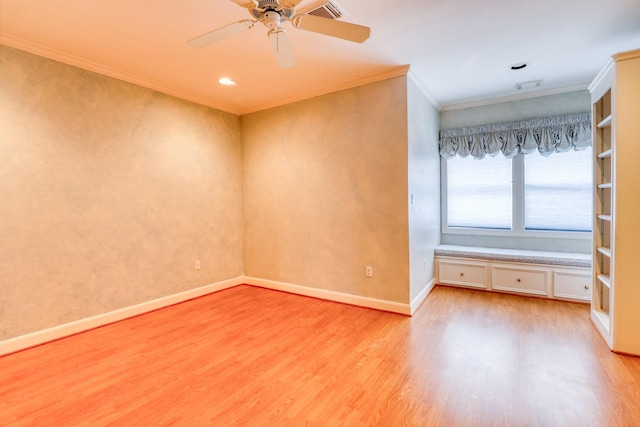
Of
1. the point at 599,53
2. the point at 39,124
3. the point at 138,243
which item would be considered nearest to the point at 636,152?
the point at 599,53

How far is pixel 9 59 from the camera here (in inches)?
100

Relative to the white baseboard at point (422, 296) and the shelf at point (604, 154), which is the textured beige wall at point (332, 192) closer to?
the white baseboard at point (422, 296)

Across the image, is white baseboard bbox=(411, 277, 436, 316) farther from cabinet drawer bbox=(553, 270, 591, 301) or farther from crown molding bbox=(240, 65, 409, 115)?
crown molding bbox=(240, 65, 409, 115)

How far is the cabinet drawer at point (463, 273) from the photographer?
408 cm

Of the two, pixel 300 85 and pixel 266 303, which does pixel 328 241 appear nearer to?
pixel 266 303

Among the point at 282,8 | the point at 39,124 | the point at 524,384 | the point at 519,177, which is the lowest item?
the point at 524,384

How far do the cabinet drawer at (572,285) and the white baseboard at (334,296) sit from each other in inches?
76.5

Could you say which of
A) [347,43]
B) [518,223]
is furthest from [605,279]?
[347,43]

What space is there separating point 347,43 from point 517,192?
319cm

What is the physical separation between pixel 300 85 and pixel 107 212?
254 cm

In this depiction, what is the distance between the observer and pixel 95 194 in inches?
121

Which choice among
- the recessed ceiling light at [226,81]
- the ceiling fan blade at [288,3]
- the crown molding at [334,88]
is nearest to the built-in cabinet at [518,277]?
the crown molding at [334,88]

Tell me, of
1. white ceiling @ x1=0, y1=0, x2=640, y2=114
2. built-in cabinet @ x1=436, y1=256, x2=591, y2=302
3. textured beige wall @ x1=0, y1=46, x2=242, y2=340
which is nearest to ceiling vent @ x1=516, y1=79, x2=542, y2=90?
white ceiling @ x1=0, y1=0, x2=640, y2=114

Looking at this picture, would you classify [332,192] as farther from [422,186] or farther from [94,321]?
[94,321]
